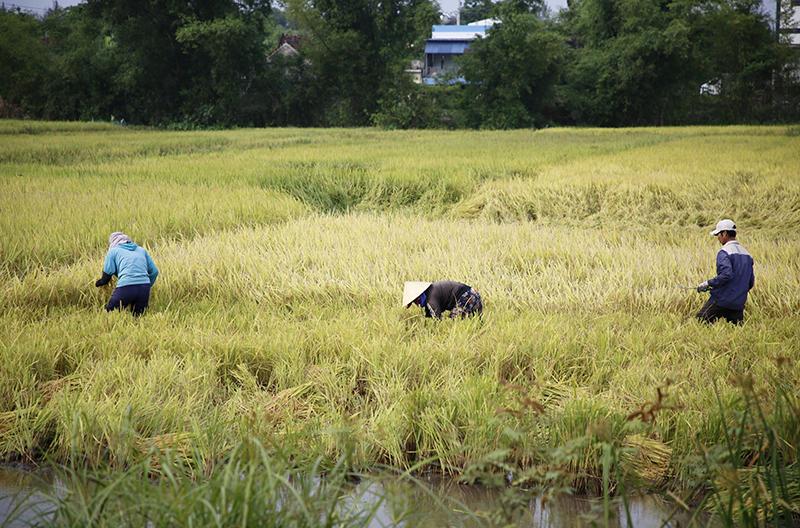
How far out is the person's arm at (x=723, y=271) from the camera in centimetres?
354

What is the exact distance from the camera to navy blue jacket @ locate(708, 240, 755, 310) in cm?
355

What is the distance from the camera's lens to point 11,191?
6.60 m

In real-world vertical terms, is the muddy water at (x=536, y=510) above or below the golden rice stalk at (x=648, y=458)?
below

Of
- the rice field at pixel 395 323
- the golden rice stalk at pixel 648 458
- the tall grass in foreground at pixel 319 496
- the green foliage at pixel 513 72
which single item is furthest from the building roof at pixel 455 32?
the tall grass in foreground at pixel 319 496

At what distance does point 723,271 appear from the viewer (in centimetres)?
355

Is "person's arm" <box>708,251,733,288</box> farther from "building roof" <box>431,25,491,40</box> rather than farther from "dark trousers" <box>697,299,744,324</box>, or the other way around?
"building roof" <box>431,25,491,40</box>

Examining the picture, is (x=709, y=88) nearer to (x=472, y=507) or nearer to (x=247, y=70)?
(x=247, y=70)

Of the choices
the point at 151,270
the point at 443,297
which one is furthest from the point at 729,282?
the point at 151,270

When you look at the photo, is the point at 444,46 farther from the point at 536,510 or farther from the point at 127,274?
the point at 536,510

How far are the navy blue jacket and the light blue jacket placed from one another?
2813 mm

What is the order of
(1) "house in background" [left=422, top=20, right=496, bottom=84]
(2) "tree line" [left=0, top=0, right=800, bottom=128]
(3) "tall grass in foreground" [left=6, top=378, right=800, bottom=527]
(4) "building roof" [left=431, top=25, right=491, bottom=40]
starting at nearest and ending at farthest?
(3) "tall grass in foreground" [left=6, top=378, right=800, bottom=527], (2) "tree line" [left=0, top=0, right=800, bottom=128], (1) "house in background" [left=422, top=20, right=496, bottom=84], (4) "building roof" [left=431, top=25, right=491, bottom=40]

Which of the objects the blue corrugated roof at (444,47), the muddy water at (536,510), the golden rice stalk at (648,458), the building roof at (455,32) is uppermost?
the building roof at (455,32)

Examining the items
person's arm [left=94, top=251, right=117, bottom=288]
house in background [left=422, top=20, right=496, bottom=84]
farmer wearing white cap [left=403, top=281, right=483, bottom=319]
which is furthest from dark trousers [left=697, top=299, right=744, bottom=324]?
house in background [left=422, top=20, right=496, bottom=84]

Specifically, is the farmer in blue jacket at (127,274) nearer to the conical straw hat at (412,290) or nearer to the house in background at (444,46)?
the conical straw hat at (412,290)
